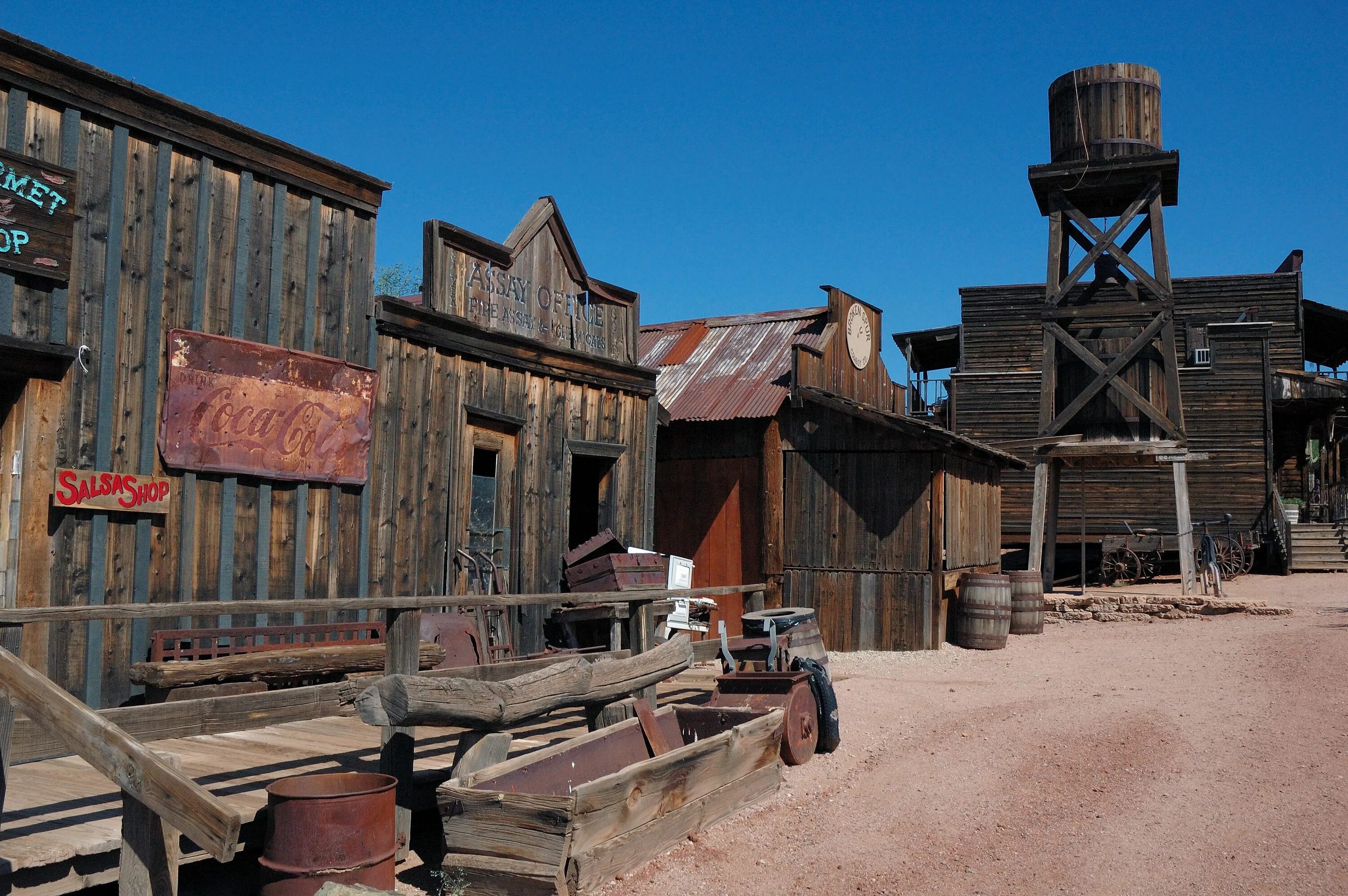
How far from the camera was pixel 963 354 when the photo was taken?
99.7ft

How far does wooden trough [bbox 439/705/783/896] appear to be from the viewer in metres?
5.33

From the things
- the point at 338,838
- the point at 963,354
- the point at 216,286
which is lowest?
the point at 338,838

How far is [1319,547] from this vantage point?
24.7 metres

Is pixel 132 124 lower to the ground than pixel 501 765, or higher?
higher

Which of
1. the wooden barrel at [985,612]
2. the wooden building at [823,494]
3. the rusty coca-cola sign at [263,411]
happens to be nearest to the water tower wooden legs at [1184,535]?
the wooden building at [823,494]

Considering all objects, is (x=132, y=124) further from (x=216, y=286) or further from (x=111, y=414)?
(x=111, y=414)

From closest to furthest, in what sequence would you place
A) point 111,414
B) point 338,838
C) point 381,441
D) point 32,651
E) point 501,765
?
1. point 338,838
2. point 501,765
3. point 32,651
4. point 111,414
5. point 381,441

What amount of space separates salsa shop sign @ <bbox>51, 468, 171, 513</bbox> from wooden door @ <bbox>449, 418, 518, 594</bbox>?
309 cm

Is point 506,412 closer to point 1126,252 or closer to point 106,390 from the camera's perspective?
point 106,390

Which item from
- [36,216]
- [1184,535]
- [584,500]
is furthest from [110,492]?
[1184,535]

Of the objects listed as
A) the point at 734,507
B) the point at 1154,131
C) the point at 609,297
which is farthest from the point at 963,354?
the point at 609,297

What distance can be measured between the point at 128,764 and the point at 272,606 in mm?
1744

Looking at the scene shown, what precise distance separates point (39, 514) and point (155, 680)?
1.30 metres

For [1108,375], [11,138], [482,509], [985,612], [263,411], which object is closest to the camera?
[11,138]
